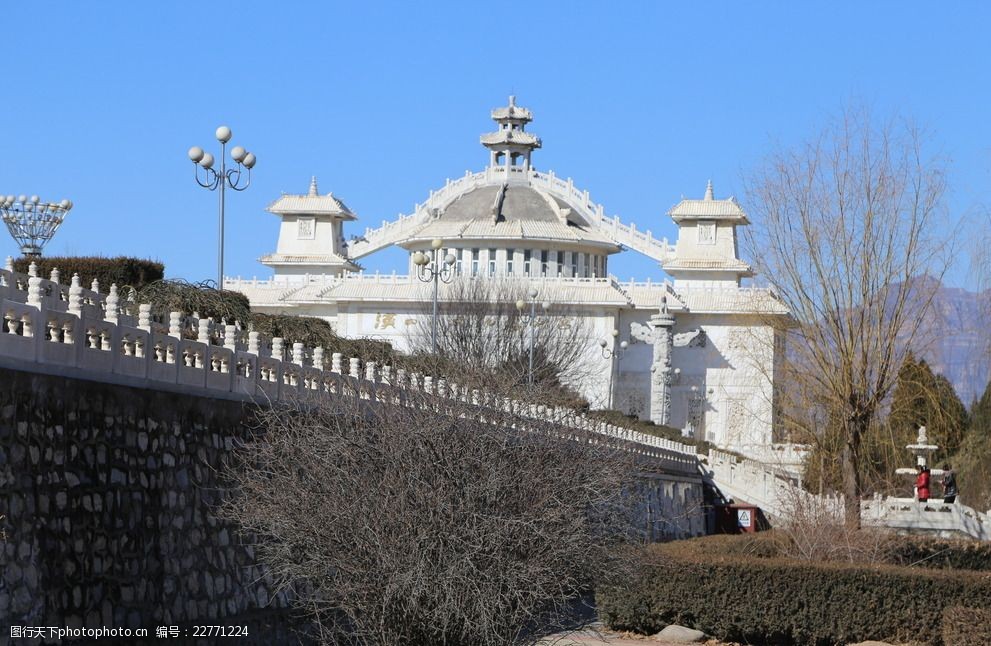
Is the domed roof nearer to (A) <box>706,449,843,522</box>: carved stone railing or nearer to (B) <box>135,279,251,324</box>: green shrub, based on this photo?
(A) <box>706,449,843,522</box>: carved stone railing

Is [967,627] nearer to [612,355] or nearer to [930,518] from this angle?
[930,518]

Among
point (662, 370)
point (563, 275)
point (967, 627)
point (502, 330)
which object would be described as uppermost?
point (563, 275)

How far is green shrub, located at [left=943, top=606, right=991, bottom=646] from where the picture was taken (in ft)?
77.7

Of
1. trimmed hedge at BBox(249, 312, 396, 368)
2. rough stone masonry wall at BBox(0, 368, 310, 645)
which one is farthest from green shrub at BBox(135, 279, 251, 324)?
rough stone masonry wall at BBox(0, 368, 310, 645)

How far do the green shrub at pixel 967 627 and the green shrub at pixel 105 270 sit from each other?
14933mm

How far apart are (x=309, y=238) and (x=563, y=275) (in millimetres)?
15334

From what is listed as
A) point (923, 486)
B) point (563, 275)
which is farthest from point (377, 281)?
point (923, 486)

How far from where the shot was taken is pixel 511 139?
351 feet

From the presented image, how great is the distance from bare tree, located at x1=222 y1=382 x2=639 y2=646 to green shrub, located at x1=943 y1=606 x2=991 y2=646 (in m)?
7.38

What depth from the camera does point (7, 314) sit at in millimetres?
14461

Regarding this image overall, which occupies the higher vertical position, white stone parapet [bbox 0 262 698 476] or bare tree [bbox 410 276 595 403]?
bare tree [bbox 410 276 595 403]

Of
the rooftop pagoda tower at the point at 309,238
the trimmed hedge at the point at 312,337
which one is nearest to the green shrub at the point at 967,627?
the trimmed hedge at the point at 312,337

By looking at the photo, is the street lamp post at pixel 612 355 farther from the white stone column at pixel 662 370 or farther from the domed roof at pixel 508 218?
the domed roof at pixel 508 218

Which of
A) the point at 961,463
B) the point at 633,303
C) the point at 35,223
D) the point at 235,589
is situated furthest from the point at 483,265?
the point at 235,589
